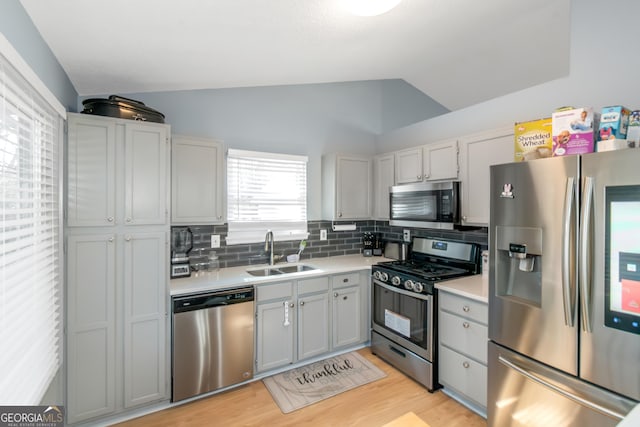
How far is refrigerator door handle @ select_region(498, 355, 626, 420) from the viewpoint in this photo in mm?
1430

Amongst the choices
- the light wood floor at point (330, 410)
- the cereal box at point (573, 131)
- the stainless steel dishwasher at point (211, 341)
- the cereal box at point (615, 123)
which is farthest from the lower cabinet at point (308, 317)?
the cereal box at point (615, 123)

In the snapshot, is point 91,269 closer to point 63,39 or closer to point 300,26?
point 63,39

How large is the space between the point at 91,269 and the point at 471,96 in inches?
167

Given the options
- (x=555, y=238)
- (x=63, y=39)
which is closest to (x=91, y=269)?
(x=63, y=39)

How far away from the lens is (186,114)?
2.89 m

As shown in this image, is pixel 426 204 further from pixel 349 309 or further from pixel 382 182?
pixel 349 309

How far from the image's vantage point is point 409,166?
3.27 m

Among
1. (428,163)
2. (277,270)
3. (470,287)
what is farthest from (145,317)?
(428,163)

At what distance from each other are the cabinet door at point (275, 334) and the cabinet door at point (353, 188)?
1.25m

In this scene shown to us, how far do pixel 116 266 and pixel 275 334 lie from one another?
1.38m

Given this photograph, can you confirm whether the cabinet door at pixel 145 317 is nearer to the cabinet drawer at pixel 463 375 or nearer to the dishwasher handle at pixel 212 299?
the dishwasher handle at pixel 212 299

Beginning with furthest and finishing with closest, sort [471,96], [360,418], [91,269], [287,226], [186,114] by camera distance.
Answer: [471,96]
[287,226]
[186,114]
[360,418]
[91,269]

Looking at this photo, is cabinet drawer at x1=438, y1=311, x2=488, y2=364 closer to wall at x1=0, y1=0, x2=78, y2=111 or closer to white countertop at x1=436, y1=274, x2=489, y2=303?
white countertop at x1=436, y1=274, x2=489, y2=303

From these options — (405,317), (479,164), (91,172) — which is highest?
(479,164)
